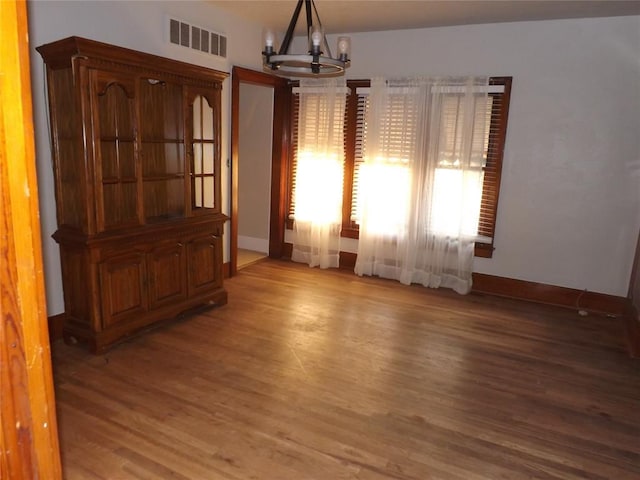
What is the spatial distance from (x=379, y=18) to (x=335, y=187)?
5.92 ft

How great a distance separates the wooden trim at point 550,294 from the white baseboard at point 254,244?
8.80 ft

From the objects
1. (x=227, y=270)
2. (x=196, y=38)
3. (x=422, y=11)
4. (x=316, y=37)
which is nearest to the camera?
(x=316, y=37)

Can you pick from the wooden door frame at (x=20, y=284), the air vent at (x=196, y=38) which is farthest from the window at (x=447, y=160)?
the wooden door frame at (x=20, y=284)

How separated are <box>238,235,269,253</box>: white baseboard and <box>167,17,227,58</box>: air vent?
244 cm

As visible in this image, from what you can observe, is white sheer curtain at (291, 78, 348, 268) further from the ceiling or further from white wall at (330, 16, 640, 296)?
white wall at (330, 16, 640, 296)

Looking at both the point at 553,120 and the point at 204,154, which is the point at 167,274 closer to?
the point at 204,154

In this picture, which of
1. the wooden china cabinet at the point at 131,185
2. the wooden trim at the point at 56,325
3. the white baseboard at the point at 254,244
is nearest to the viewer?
the wooden china cabinet at the point at 131,185

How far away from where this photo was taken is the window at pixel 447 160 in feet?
15.1

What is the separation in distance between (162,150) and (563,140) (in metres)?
3.65

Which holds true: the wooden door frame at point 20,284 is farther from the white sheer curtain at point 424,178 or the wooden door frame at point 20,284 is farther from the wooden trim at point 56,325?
the white sheer curtain at point 424,178

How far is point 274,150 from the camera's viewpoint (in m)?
5.79

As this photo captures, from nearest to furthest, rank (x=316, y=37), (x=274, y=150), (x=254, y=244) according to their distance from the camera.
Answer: (x=316, y=37) → (x=274, y=150) → (x=254, y=244)

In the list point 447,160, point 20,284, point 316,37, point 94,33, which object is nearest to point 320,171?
point 447,160

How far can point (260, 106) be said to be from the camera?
5.88m
